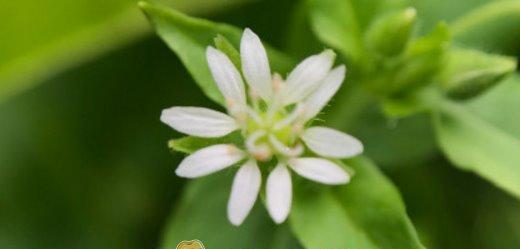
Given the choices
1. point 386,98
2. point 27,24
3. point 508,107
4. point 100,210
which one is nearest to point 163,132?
point 100,210

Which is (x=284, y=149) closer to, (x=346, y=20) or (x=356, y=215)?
(x=356, y=215)

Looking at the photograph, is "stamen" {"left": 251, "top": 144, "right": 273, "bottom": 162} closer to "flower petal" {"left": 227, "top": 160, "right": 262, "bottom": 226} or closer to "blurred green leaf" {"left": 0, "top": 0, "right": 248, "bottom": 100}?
"flower petal" {"left": 227, "top": 160, "right": 262, "bottom": 226}

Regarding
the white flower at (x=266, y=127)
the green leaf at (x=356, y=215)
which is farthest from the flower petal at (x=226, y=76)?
the green leaf at (x=356, y=215)

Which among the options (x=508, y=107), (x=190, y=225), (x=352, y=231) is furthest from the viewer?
(x=508, y=107)

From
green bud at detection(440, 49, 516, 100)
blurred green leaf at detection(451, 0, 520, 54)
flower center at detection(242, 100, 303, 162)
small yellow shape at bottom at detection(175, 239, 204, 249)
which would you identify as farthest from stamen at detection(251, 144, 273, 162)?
blurred green leaf at detection(451, 0, 520, 54)

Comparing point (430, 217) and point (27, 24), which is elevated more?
point (27, 24)

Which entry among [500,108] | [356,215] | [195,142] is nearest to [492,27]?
[500,108]

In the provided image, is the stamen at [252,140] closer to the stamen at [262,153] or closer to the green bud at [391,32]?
the stamen at [262,153]

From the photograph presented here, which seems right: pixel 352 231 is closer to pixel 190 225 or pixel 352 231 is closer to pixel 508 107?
pixel 190 225
